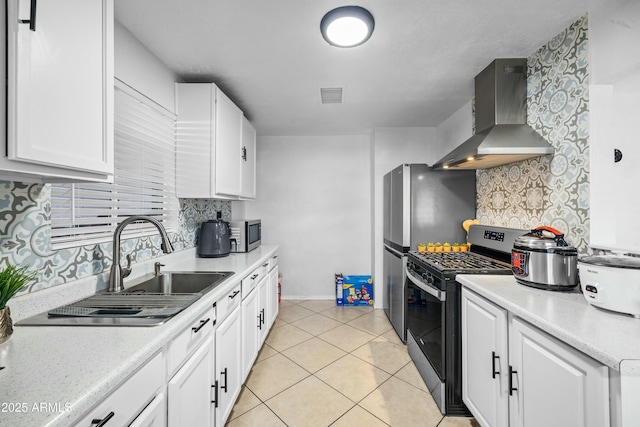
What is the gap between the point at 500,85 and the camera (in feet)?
6.64

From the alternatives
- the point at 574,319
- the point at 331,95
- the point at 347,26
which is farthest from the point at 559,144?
the point at 331,95

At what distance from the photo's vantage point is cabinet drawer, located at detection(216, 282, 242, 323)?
59.3 inches

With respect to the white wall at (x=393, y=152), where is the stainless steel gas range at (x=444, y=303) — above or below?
below

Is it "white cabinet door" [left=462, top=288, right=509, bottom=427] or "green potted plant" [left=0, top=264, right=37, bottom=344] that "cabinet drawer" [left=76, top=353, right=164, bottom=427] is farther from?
"white cabinet door" [left=462, top=288, right=509, bottom=427]

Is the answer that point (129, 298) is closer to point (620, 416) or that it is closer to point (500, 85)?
point (620, 416)

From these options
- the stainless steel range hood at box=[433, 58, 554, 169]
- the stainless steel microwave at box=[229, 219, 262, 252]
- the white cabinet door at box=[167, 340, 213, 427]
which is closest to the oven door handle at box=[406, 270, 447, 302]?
the stainless steel range hood at box=[433, 58, 554, 169]

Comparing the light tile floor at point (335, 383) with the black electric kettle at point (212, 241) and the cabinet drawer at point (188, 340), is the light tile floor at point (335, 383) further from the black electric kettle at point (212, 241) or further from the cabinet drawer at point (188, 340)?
the black electric kettle at point (212, 241)

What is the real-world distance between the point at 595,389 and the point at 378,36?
6.41 feet

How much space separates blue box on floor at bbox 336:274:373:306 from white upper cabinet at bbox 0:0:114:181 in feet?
10.3

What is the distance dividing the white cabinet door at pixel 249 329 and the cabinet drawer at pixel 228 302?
0.16 m

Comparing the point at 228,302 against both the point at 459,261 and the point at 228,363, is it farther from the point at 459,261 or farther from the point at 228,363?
the point at 459,261

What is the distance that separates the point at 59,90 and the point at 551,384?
204 cm

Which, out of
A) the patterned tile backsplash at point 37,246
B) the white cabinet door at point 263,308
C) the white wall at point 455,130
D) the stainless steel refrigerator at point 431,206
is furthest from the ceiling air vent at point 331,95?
the patterned tile backsplash at point 37,246

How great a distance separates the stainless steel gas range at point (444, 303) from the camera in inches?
69.6
